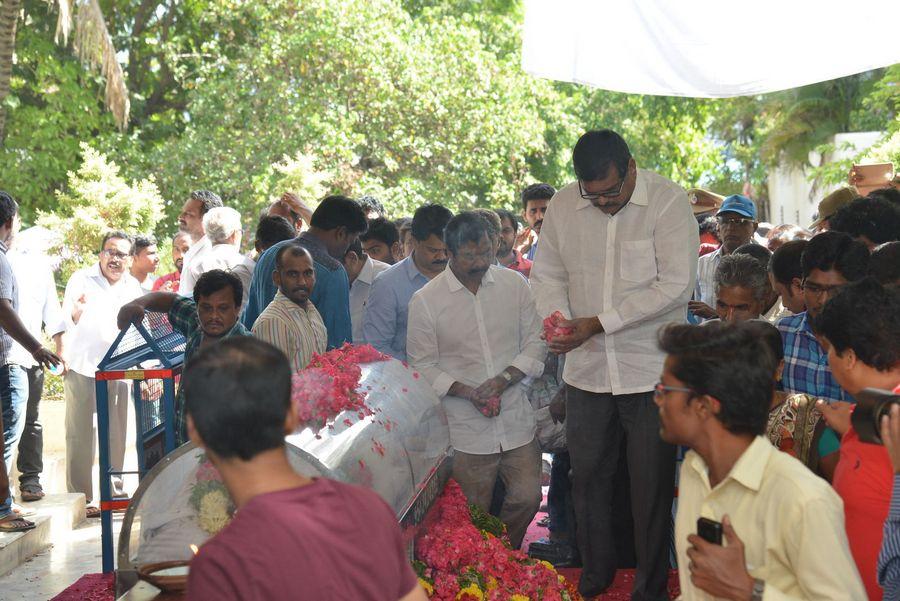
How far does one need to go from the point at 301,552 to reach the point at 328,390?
2.16m

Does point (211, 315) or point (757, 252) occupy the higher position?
point (757, 252)

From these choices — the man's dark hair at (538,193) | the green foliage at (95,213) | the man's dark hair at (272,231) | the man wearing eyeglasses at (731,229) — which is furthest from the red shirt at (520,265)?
the green foliage at (95,213)

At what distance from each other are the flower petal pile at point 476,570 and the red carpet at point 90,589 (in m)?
2.02

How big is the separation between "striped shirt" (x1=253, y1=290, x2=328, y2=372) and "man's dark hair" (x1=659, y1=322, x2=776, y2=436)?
2.87m

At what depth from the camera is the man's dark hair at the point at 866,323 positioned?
320 cm

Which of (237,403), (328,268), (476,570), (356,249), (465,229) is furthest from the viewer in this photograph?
(356,249)

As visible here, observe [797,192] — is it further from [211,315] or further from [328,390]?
[328,390]

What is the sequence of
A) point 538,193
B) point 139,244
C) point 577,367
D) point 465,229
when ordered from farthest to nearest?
point 139,244 < point 538,193 < point 465,229 < point 577,367

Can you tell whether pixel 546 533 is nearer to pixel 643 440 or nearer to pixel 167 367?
pixel 643 440

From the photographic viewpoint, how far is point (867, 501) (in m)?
3.16

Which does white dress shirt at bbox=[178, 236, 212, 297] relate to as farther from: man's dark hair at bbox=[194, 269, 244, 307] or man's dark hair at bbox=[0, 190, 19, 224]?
man's dark hair at bbox=[194, 269, 244, 307]

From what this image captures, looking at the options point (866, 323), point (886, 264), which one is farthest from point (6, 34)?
point (866, 323)

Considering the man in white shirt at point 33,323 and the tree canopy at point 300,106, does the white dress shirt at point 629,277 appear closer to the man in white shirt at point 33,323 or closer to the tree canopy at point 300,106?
the man in white shirt at point 33,323

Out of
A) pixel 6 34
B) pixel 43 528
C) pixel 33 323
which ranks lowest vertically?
pixel 43 528
